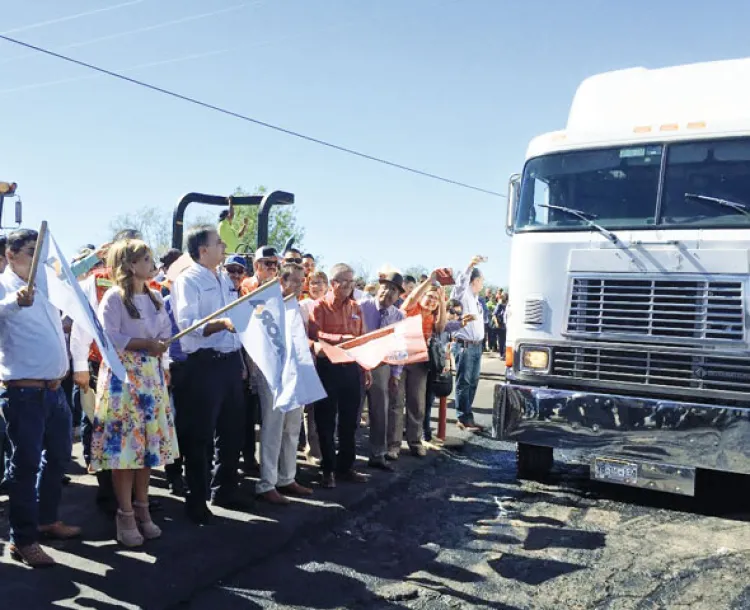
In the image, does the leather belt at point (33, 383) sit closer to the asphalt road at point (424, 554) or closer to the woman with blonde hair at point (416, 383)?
the asphalt road at point (424, 554)

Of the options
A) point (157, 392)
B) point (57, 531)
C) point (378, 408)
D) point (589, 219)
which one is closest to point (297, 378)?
point (157, 392)

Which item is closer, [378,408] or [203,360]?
[203,360]

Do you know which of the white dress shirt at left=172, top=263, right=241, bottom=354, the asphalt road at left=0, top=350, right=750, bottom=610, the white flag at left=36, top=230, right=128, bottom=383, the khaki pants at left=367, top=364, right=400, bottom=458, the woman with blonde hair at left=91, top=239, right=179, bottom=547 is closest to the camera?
the white flag at left=36, top=230, right=128, bottom=383

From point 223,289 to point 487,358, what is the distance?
667 inches

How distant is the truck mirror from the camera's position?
6.88 meters

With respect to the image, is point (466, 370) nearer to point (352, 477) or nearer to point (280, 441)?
point (352, 477)

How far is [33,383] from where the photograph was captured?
14.1 ft

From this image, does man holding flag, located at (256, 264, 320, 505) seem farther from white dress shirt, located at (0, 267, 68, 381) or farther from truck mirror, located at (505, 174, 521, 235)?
truck mirror, located at (505, 174, 521, 235)

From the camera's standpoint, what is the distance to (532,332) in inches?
249

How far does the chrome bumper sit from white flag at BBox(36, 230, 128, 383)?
11.1ft

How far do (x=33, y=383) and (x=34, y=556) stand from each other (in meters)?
0.98

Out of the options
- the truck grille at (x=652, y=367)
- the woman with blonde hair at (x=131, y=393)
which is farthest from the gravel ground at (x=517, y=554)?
the woman with blonde hair at (x=131, y=393)

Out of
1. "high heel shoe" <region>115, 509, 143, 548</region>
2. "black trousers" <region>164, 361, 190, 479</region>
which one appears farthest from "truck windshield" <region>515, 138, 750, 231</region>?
"high heel shoe" <region>115, 509, 143, 548</region>

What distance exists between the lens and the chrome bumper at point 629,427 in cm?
546
